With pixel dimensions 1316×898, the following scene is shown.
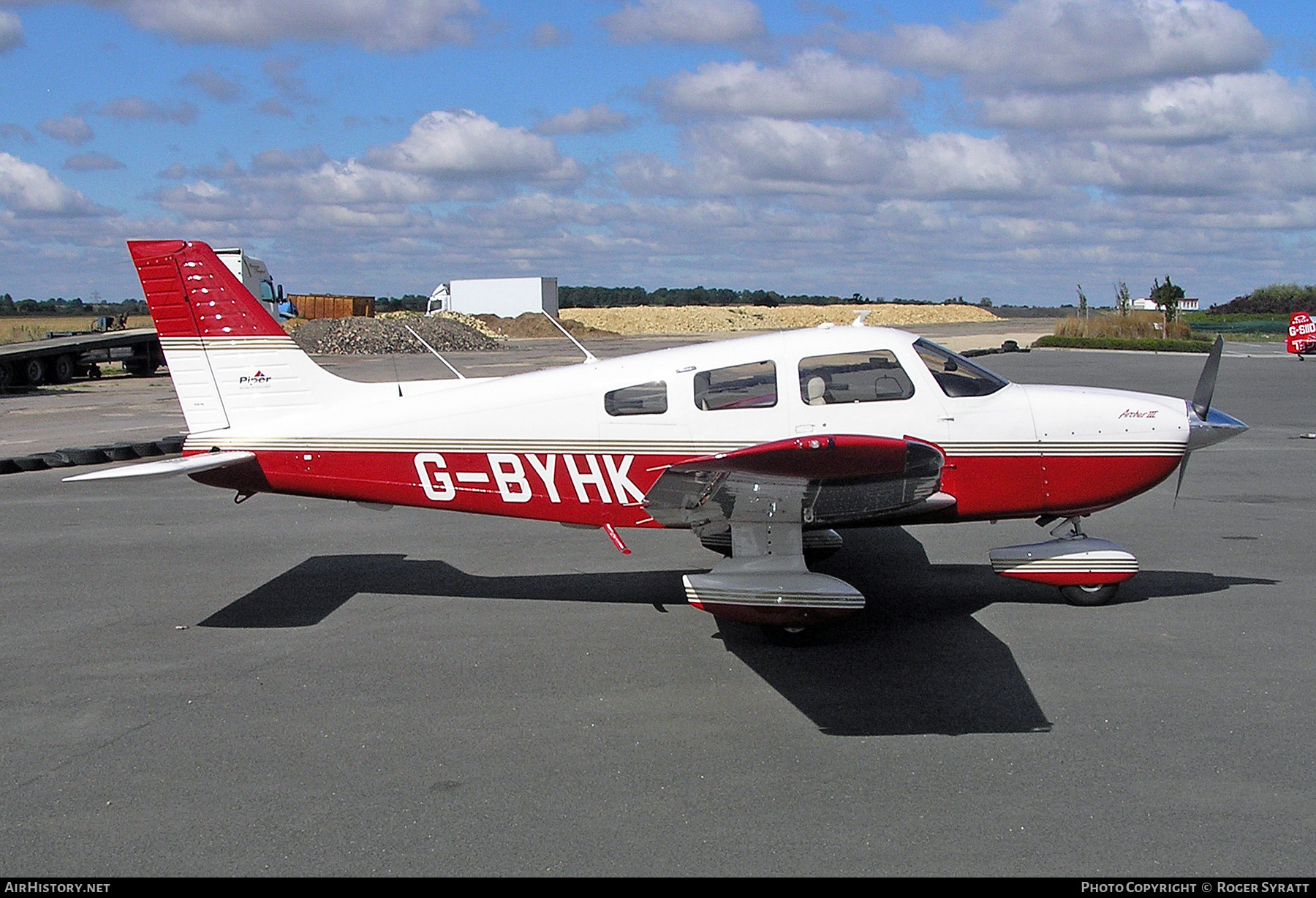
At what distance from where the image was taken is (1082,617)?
7.34 m

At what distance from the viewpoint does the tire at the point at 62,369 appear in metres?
31.5

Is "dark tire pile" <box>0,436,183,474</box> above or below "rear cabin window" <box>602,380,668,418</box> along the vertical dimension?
below

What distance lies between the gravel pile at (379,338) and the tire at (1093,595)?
129 feet

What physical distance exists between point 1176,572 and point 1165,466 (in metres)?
1.60

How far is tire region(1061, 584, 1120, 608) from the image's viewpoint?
25.0 feet

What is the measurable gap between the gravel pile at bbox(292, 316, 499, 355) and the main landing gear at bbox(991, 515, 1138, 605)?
39003 mm

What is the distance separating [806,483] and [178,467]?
170 inches

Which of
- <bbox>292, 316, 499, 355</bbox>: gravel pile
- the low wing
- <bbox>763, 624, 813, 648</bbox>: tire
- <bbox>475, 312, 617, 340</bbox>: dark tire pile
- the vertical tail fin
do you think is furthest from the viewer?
<bbox>475, 312, 617, 340</bbox>: dark tire pile

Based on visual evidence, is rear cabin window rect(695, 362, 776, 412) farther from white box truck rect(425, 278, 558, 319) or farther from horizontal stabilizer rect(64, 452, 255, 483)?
white box truck rect(425, 278, 558, 319)

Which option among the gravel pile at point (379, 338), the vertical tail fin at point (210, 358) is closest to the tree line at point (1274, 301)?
the gravel pile at point (379, 338)

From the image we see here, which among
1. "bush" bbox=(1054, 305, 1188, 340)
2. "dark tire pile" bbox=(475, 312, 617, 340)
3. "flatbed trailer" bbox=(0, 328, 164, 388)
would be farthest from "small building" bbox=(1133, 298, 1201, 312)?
"flatbed trailer" bbox=(0, 328, 164, 388)

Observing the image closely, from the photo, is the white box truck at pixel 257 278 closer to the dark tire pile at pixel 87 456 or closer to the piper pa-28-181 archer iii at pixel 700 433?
the dark tire pile at pixel 87 456

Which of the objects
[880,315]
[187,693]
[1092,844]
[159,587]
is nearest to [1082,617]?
[1092,844]

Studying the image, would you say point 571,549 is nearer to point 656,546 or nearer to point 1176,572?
point 656,546
